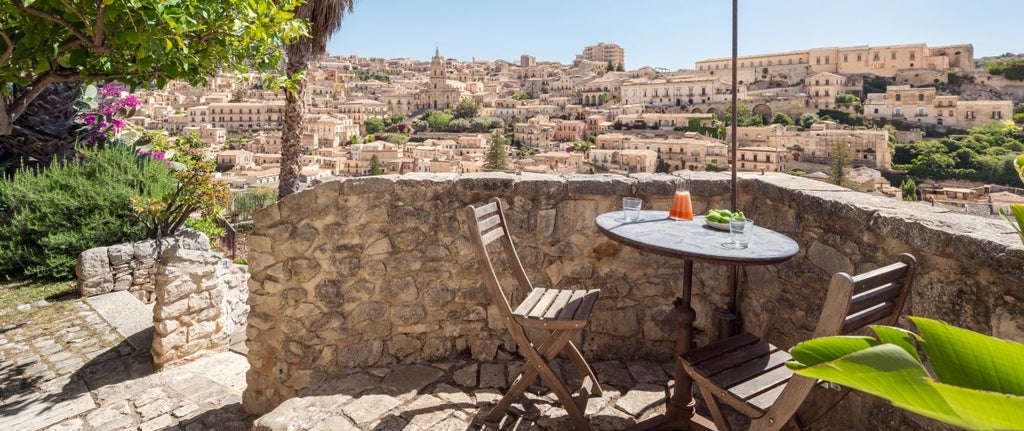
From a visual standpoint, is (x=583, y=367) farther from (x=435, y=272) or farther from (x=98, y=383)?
(x=98, y=383)

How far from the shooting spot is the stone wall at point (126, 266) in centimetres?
537

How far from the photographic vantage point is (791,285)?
2.60 metres

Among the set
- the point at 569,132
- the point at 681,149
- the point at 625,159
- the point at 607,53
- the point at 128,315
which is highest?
the point at 607,53

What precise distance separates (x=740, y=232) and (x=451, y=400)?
151cm

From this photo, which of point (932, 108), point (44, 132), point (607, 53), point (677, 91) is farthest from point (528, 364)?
point (607, 53)

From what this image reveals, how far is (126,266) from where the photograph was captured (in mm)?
5637

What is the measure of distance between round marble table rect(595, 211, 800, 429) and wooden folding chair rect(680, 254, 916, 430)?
226mm

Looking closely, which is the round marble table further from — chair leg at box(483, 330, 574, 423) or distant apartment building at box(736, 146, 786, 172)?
distant apartment building at box(736, 146, 786, 172)

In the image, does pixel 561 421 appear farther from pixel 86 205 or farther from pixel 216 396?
pixel 86 205

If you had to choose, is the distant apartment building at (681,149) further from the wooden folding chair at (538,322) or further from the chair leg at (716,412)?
the chair leg at (716,412)

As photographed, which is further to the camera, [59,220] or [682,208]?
[59,220]

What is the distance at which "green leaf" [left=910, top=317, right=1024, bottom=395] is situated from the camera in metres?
0.57

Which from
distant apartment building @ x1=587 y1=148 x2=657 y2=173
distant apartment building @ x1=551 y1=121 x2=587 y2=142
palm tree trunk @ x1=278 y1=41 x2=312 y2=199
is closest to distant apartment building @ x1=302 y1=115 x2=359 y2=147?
distant apartment building @ x1=551 y1=121 x2=587 y2=142

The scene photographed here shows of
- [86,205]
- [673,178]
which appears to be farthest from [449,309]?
[86,205]
